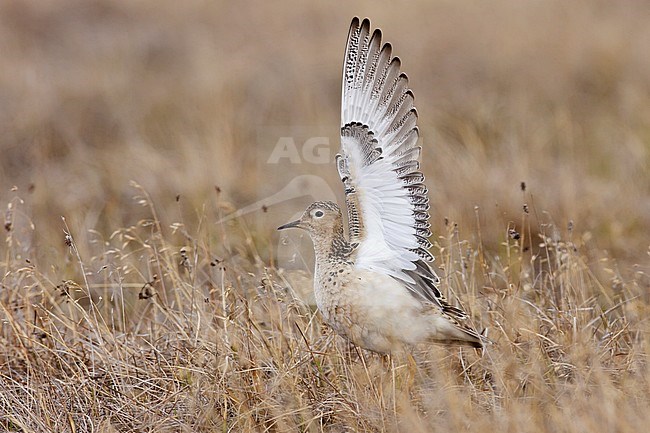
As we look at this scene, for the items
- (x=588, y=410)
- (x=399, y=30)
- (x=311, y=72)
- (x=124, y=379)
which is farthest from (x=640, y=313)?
(x=399, y=30)

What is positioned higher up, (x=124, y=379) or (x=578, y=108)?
(x=578, y=108)

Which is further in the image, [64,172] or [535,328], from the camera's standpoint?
[64,172]

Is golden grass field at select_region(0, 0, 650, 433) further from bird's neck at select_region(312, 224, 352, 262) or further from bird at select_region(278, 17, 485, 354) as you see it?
bird's neck at select_region(312, 224, 352, 262)

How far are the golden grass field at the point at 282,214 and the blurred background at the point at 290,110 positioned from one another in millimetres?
A: 29

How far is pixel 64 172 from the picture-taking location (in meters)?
7.78

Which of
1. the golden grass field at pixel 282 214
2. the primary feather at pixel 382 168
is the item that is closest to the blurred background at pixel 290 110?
the golden grass field at pixel 282 214

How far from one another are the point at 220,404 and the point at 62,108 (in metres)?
6.06

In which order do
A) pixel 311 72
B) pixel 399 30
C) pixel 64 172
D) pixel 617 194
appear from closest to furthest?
1. pixel 617 194
2. pixel 64 172
3. pixel 311 72
4. pixel 399 30

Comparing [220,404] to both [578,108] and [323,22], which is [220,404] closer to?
[578,108]

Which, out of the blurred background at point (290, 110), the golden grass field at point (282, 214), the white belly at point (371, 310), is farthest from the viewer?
the blurred background at point (290, 110)

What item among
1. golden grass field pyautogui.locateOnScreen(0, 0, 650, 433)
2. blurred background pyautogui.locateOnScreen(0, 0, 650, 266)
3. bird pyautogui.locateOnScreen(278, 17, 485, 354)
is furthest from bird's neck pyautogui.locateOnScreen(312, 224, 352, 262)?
blurred background pyautogui.locateOnScreen(0, 0, 650, 266)

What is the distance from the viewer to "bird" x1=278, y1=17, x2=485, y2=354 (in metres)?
3.18

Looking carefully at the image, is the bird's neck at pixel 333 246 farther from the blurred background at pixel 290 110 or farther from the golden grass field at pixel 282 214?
the blurred background at pixel 290 110

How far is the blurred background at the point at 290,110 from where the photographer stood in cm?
665
